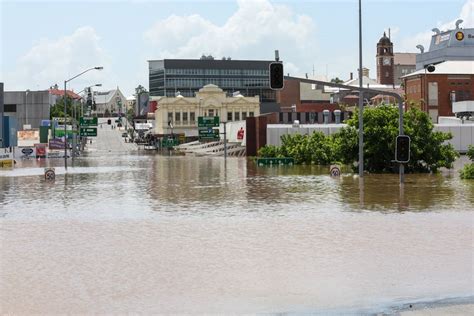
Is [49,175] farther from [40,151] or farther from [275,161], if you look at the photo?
[40,151]

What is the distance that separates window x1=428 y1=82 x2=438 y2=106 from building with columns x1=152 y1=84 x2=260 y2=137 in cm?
4546

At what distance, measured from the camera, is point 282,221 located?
22.9 metres

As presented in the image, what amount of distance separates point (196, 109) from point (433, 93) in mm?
51656

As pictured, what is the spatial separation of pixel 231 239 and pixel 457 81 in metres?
99.5

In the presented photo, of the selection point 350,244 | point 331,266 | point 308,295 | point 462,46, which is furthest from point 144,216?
point 462,46

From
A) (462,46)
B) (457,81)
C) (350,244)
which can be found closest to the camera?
(350,244)

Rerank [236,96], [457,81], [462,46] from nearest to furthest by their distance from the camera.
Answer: [457,81]
[462,46]
[236,96]

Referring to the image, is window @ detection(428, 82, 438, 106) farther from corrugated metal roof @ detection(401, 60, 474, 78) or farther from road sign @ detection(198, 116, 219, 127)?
road sign @ detection(198, 116, 219, 127)

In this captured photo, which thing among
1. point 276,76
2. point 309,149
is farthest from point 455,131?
point 276,76

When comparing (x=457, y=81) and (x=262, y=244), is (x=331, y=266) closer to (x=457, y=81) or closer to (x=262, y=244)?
(x=262, y=244)

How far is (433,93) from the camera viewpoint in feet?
369

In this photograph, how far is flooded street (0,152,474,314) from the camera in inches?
492

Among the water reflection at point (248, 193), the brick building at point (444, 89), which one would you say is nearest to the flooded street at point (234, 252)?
the water reflection at point (248, 193)

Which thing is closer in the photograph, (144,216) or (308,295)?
(308,295)
